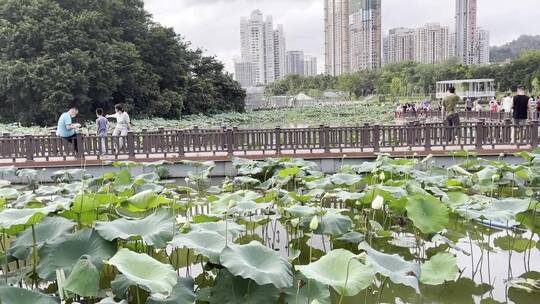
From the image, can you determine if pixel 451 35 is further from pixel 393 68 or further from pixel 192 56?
pixel 192 56

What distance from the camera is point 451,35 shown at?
343 ft

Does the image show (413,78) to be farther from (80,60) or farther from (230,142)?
(230,142)

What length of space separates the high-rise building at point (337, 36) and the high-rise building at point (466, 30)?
20.7m

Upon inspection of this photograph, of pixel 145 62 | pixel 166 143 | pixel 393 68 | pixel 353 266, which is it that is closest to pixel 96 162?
pixel 166 143

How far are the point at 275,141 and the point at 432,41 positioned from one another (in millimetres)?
102805

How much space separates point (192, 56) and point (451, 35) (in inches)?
2959

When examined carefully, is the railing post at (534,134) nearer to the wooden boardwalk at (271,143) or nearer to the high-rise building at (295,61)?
the wooden boardwalk at (271,143)

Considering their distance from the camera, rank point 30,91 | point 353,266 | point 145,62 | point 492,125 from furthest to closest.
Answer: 1. point 145,62
2. point 30,91
3. point 492,125
4. point 353,266

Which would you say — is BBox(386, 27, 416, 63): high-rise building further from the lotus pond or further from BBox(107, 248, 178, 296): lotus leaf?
BBox(107, 248, 178, 296): lotus leaf

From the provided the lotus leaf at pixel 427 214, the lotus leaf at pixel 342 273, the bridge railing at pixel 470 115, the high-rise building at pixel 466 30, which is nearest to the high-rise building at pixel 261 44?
the high-rise building at pixel 466 30

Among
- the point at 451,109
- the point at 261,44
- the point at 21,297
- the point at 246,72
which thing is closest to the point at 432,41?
the point at 261,44

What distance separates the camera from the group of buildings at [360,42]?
9669 cm

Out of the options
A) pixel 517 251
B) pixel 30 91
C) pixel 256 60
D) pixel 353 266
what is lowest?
pixel 517 251

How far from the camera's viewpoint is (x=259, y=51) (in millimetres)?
109312
